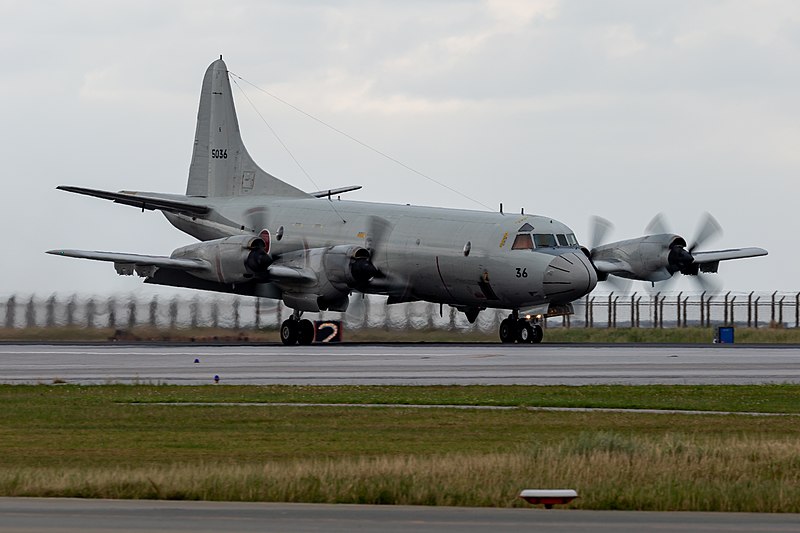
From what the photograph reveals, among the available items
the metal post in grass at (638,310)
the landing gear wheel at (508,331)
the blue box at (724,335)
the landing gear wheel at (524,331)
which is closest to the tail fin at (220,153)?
the landing gear wheel at (508,331)

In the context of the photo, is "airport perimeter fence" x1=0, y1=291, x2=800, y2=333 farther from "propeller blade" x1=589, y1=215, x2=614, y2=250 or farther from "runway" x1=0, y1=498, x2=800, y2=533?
"runway" x1=0, y1=498, x2=800, y2=533

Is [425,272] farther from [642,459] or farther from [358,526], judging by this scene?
[358,526]

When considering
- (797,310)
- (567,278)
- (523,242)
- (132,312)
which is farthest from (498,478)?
(797,310)

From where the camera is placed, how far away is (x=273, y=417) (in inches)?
911

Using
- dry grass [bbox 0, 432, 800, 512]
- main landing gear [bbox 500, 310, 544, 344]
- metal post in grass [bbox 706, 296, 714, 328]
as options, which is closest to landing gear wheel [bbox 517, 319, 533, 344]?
main landing gear [bbox 500, 310, 544, 344]

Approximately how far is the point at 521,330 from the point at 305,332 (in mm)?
7535

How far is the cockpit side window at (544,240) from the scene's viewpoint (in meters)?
48.1

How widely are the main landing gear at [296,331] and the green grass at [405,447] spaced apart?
21712mm

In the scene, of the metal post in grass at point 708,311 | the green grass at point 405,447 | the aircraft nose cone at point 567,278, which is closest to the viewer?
the green grass at point 405,447

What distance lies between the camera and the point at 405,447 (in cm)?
1947

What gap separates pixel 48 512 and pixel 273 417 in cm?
1040

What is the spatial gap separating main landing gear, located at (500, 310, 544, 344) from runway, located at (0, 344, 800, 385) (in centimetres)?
214

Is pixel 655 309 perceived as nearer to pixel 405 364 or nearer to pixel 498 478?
pixel 405 364

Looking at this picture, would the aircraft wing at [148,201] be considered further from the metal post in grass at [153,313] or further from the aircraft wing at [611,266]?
the aircraft wing at [611,266]
